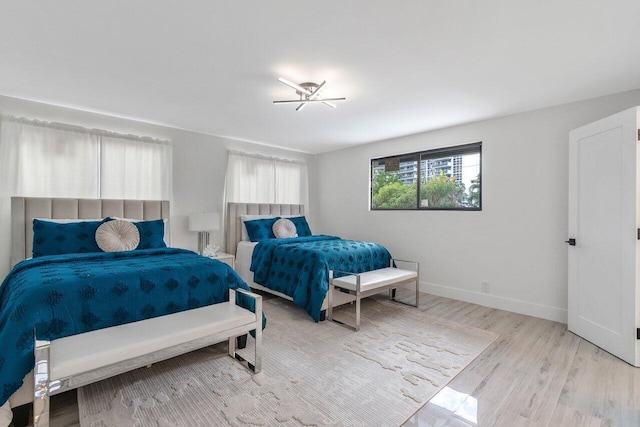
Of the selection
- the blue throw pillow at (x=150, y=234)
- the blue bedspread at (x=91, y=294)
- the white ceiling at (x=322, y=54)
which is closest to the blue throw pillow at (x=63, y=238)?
the blue throw pillow at (x=150, y=234)

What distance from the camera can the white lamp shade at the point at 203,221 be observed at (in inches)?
159

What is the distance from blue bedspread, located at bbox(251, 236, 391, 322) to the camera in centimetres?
318

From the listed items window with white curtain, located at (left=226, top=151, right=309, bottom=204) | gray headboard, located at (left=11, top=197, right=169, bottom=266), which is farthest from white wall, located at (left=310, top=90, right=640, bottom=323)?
gray headboard, located at (left=11, top=197, right=169, bottom=266)

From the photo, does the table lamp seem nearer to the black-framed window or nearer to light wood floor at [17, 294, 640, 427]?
light wood floor at [17, 294, 640, 427]

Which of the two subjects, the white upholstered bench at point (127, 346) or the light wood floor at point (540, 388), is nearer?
the white upholstered bench at point (127, 346)

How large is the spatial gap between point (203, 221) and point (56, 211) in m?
1.51

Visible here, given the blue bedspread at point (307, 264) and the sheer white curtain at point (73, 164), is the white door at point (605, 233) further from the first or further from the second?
the sheer white curtain at point (73, 164)

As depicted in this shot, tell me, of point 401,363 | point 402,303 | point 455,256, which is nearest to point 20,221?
point 401,363

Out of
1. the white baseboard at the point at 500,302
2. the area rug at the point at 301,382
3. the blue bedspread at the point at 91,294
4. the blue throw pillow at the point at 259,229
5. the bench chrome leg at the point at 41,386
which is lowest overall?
the area rug at the point at 301,382

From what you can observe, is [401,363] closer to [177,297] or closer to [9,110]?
[177,297]

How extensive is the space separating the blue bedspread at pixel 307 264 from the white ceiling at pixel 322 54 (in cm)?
163

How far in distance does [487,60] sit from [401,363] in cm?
239

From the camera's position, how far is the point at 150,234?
11.2ft

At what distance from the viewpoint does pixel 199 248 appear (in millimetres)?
4363
